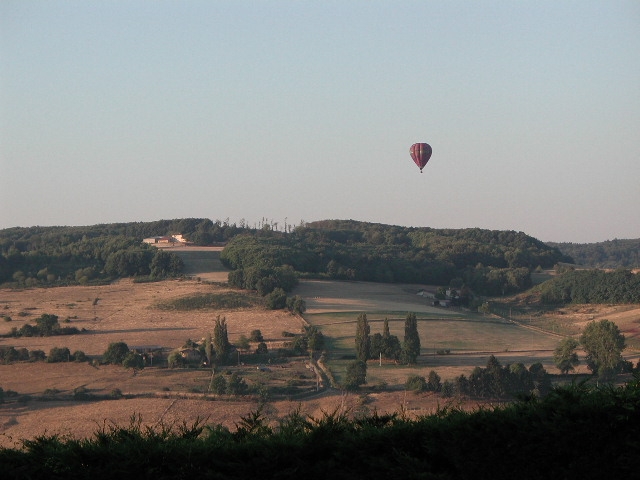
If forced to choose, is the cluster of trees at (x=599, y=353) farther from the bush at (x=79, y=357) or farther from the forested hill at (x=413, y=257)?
the forested hill at (x=413, y=257)

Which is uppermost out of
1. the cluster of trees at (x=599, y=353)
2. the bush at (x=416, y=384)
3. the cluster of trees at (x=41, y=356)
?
the cluster of trees at (x=599, y=353)

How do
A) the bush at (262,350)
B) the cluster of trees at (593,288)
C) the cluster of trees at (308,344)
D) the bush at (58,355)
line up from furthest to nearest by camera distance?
the cluster of trees at (593,288), the cluster of trees at (308,344), the bush at (262,350), the bush at (58,355)

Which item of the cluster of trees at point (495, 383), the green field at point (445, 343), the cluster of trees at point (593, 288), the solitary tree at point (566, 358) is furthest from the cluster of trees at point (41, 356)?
the cluster of trees at point (593, 288)

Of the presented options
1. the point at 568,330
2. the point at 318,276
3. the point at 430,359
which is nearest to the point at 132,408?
the point at 430,359

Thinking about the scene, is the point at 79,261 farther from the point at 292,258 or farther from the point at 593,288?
the point at 593,288

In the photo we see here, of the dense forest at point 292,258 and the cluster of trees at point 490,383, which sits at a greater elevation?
the dense forest at point 292,258

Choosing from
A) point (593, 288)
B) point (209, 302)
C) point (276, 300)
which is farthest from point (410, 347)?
point (593, 288)

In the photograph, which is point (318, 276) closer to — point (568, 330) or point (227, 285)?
point (227, 285)
